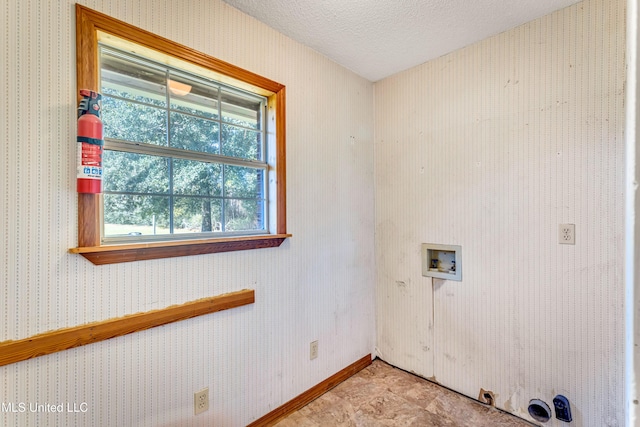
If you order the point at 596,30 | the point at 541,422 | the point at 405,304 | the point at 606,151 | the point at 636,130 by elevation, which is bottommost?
the point at 541,422

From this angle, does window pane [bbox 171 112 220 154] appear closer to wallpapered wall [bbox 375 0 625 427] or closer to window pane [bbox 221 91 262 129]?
window pane [bbox 221 91 262 129]

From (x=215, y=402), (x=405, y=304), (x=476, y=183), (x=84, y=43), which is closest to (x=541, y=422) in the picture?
(x=405, y=304)

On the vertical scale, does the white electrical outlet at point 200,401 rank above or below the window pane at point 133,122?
below

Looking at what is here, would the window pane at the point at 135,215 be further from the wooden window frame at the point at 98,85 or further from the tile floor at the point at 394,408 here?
the tile floor at the point at 394,408

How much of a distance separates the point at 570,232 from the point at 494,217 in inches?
15.4

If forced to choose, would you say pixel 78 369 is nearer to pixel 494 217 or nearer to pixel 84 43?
Answer: pixel 84 43

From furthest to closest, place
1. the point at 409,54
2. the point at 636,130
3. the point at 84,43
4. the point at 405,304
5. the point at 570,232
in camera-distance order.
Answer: the point at 405,304 → the point at 409,54 → the point at 570,232 → the point at 84,43 → the point at 636,130

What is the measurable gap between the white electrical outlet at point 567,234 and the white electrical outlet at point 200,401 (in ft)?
6.99

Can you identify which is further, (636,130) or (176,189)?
(176,189)

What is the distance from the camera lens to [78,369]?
3.90 feet

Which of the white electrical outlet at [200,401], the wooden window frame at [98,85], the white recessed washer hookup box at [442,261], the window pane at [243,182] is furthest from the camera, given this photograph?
the white recessed washer hookup box at [442,261]

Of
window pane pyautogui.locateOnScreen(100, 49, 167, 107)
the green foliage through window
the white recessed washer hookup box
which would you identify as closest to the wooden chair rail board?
the green foliage through window

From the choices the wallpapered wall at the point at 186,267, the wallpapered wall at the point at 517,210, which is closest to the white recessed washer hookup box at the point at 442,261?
the wallpapered wall at the point at 517,210

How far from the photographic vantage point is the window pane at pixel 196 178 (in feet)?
4.98
